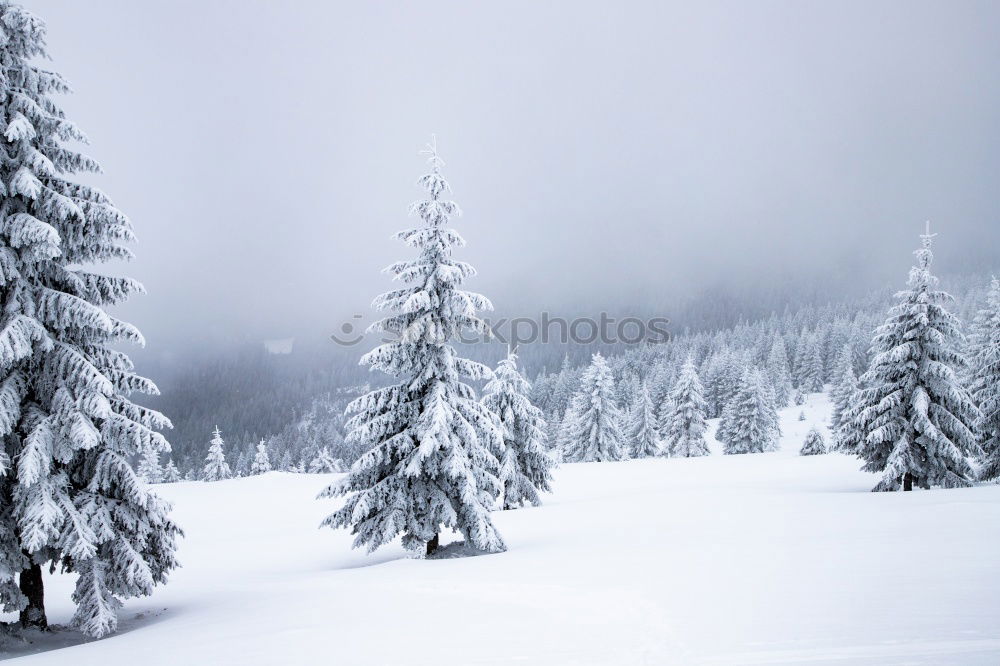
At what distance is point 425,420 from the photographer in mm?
16156

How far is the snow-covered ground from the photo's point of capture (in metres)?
6.98

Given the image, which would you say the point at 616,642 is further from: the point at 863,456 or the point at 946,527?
the point at 863,456

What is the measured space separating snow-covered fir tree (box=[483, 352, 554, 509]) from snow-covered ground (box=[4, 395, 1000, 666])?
26.1 ft

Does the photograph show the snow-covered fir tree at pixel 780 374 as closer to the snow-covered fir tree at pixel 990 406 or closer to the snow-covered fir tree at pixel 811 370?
the snow-covered fir tree at pixel 811 370

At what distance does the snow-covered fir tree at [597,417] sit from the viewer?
5747cm

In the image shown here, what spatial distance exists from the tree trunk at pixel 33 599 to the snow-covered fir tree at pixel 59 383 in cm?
3

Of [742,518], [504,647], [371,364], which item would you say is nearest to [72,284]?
[371,364]

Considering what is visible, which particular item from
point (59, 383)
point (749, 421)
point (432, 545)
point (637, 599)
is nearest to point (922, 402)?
point (637, 599)

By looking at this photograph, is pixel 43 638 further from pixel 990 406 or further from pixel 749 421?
pixel 749 421

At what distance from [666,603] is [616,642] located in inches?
82.9

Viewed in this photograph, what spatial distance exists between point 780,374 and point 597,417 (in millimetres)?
74044

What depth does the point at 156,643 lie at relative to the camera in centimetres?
960

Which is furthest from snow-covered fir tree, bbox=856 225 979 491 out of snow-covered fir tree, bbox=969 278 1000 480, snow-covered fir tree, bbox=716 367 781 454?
snow-covered fir tree, bbox=716 367 781 454

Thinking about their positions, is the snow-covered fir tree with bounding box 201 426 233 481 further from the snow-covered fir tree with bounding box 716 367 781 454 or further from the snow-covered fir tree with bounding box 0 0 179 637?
the snow-covered fir tree with bounding box 0 0 179 637
